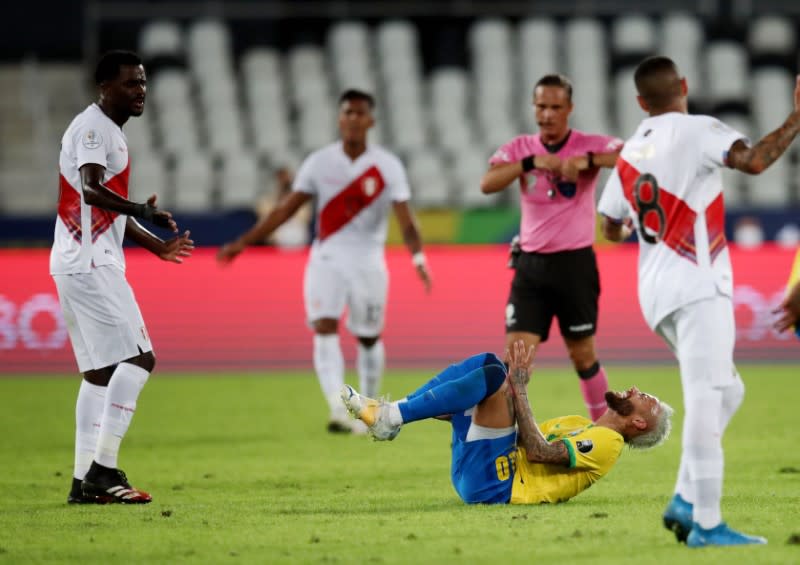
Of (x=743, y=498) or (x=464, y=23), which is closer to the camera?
(x=743, y=498)

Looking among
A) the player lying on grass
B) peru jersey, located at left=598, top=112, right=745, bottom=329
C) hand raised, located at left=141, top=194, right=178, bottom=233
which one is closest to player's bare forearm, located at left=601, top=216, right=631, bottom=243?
peru jersey, located at left=598, top=112, right=745, bottom=329

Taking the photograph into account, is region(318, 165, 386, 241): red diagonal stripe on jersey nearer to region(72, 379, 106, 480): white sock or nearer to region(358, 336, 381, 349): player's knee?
region(358, 336, 381, 349): player's knee

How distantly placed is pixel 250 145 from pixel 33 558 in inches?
760

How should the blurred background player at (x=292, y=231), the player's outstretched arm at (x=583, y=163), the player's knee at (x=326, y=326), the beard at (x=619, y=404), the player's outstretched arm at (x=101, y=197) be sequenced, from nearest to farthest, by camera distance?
the beard at (x=619, y=404)
the player's outstretched arm at (x=101, y=197)
the player's outstretched arm at (x=583, y=163)
the player's knee at (x=326, y=326)
the blurred background player at (x=292, y=231)

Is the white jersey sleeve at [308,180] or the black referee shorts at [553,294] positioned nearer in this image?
the black referee shorts at [553,294]

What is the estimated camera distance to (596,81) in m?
25.4

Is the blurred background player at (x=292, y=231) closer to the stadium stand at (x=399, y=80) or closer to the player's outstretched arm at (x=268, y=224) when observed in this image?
the stadium stand at (x=399, y=80)

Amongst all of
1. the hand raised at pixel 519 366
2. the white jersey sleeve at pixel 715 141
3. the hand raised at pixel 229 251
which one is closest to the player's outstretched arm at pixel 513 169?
the hand raised at pixel 519 366

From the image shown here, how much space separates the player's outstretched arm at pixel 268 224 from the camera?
36.9ft

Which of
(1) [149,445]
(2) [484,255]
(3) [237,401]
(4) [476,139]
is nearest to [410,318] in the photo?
(2) [484,255]

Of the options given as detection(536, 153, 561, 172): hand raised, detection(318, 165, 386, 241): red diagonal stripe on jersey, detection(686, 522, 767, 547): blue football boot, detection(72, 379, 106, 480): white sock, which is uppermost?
detection(536, 153, 561, 172): hand raised

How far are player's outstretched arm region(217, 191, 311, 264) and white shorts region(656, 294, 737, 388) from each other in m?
5.65

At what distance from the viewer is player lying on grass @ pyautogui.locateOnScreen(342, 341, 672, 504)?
725 cm

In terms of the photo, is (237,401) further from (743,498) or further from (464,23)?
(464,23)
